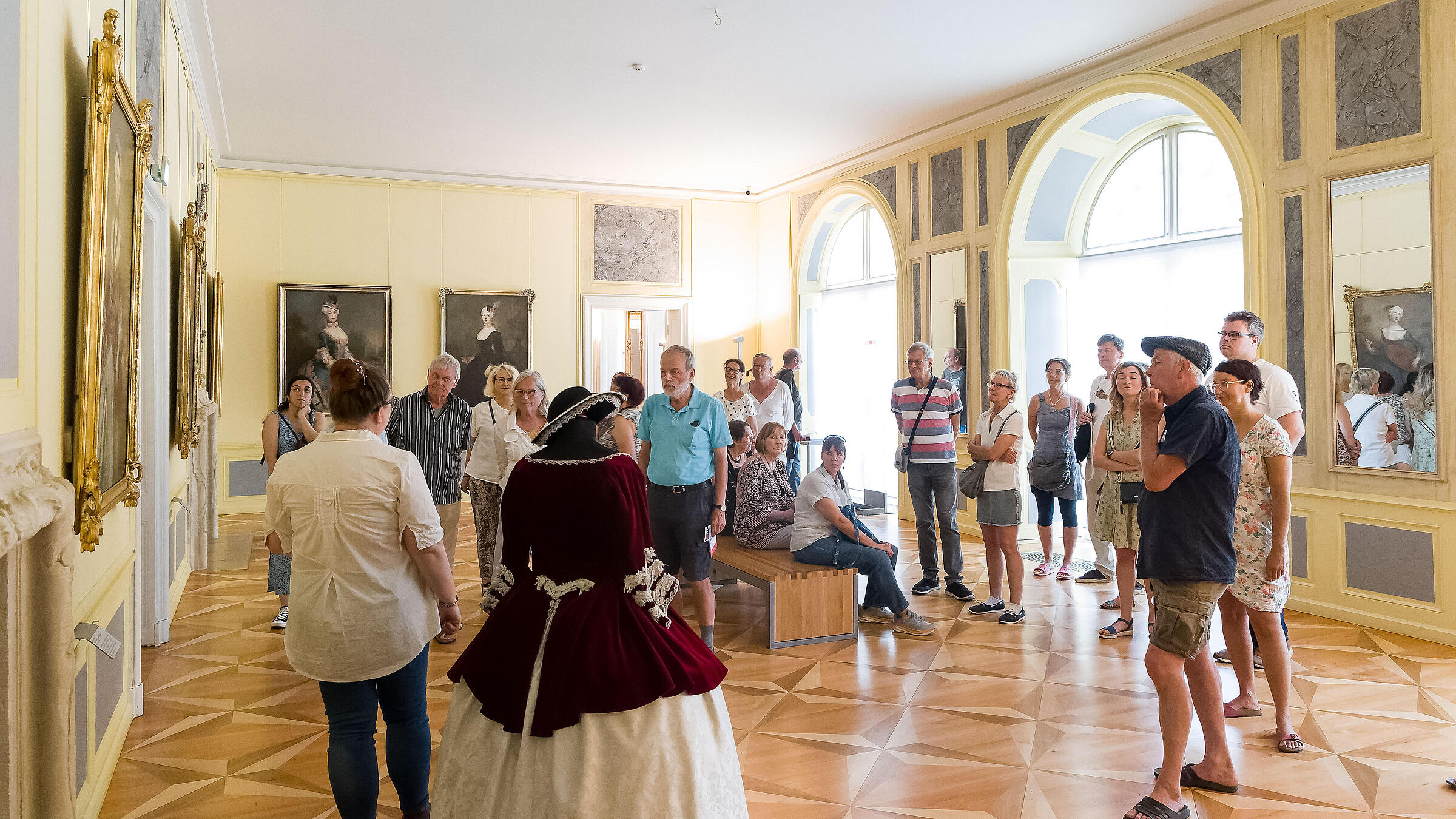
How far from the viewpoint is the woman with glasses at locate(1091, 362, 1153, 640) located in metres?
5.43

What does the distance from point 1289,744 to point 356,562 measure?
3.74m

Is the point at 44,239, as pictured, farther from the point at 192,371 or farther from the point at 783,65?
the point at 783,65

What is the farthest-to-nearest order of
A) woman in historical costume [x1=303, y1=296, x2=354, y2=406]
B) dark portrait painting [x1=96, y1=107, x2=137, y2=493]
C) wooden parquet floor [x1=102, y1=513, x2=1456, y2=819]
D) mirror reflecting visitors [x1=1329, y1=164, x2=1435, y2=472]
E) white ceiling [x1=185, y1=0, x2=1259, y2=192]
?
woman in historical costume [x1=303, y1=296, x2=354, y2=406] → white ceiling [x1=185, y1=0, x2=1259, y2=192] → mirror reflecting visitors [x1=1329, y1=164, x2=1435, y2=472] → wooden parquet floor [x1=102, y1=513, x2=1456, y2=819] → dark portrait painting [x1=96, y1=107, x2=137, y2=493]

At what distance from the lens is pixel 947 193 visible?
9852 mm

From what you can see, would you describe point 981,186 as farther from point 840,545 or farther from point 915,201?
point 840,545

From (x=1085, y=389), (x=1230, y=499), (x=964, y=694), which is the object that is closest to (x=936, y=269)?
(x=1085, y=389)

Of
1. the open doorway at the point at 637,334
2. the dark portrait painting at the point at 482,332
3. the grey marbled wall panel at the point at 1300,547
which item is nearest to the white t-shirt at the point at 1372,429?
the grey marbled wall panel at the point at 1300,547

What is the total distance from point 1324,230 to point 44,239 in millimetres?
6941

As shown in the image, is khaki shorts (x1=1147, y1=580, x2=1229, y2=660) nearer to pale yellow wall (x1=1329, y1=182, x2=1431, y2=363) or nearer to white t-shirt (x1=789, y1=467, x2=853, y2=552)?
white t-shirt (x1=789, y1=467, x2=853, y2=552)

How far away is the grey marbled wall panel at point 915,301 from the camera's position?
34.0ft

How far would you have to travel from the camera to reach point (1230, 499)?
3.41 m

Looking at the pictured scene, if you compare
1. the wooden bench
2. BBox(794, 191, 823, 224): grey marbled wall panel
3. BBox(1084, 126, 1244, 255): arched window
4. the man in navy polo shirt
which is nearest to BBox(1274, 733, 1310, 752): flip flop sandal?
the man in navy polo shirt

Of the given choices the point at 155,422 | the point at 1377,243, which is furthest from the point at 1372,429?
the point at 155,422

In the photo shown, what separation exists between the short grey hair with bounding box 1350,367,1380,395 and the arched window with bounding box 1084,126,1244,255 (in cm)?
161
